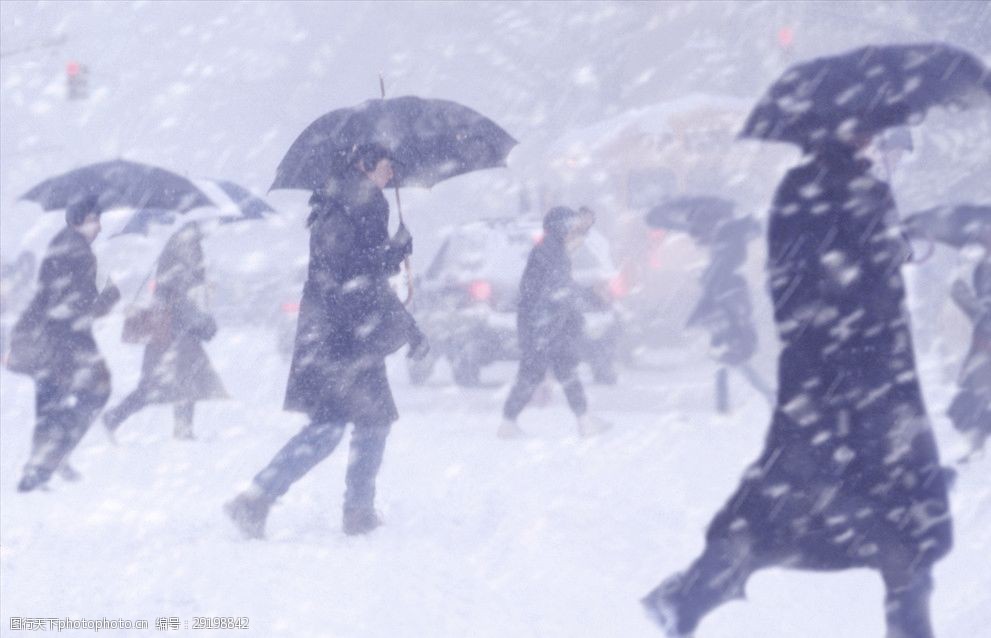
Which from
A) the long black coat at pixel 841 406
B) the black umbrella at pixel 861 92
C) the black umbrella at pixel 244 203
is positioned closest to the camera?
the long black coat at pixel 841 406

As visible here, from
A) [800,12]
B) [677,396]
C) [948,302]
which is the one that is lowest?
[677,396]

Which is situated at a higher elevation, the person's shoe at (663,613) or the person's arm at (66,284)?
the person's arm at (66,284)

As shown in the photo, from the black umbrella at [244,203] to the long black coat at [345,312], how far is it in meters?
3.43

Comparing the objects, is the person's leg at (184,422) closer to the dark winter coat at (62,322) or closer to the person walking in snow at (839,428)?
the dark winter coat at (62,322)

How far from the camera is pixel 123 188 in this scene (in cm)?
826

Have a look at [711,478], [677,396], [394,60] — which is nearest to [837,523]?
[711,478]

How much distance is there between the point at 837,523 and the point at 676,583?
→ 1.90 feet

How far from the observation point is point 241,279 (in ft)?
91.1

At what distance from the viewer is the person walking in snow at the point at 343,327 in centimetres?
570

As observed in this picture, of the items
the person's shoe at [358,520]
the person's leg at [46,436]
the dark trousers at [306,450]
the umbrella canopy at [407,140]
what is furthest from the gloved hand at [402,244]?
the person's leg at [46,436]

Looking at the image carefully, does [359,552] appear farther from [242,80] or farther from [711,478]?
[242,80]

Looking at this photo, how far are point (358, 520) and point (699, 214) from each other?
16.3 ft

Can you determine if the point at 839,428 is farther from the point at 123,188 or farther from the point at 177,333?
the point at 177,333

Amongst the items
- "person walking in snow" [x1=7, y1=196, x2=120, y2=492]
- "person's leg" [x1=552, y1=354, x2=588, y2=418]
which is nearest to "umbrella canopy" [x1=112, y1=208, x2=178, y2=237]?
"person walking in snow" [x1=7, y1=196, x2=120, y2=492]
